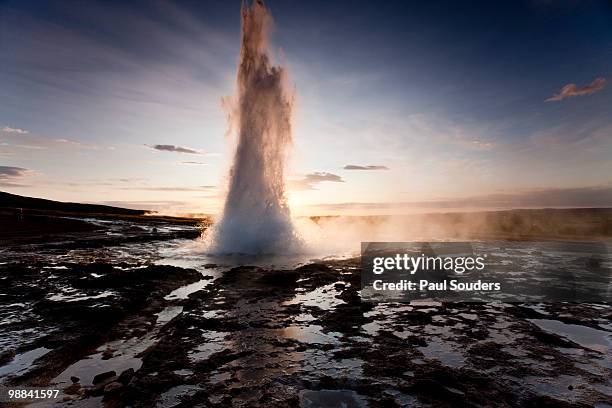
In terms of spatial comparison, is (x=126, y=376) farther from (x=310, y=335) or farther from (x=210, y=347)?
(x=310, y=335)

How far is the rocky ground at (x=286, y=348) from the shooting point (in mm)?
4836

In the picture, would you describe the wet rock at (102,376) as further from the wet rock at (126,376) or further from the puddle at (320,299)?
the puddle at (320,299)

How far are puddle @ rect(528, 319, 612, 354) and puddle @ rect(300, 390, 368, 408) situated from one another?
5.34 m

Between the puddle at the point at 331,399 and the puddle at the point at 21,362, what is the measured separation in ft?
15.1

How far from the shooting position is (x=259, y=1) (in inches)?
837

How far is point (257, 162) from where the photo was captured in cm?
2030

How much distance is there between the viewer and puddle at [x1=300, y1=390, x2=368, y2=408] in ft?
15.1

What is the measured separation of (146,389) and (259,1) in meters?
22.7

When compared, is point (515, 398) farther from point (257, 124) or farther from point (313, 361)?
point (257, 124)

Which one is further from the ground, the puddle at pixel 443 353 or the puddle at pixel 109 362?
the puddle at pixel 443 353

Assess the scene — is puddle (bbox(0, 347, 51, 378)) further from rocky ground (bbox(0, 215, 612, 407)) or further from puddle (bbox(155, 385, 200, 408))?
puddle (bbox(155, 385, 200, 408))

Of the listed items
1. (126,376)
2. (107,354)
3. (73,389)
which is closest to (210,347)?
(126,376)

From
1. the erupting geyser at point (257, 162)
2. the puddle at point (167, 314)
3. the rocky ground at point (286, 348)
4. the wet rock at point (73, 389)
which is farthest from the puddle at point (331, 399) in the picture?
the erupting geyser at point (257, 162)

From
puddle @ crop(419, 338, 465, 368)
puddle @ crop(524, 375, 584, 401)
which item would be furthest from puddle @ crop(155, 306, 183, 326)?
puddle @ crop(524, 375, 584, 401)
